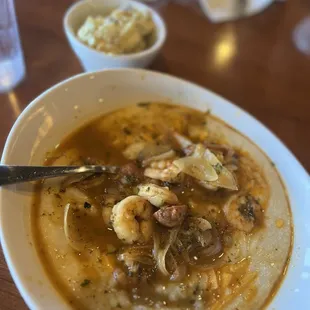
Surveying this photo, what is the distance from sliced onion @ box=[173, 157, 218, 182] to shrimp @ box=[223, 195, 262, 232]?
→ 12 centimetres

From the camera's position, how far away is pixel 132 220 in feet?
4.53

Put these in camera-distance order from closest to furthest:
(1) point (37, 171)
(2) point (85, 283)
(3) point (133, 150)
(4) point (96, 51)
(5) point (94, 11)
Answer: (2) point (85, 283)
(1) point (37, 171)
(3) point (133, 150)
(4) point (96, 51)
(5) point (94, 11)

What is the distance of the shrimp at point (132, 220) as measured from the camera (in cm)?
137

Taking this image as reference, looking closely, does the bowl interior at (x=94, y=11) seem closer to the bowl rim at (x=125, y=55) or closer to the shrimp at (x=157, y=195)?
the bowl rim at (x=125, y=55)

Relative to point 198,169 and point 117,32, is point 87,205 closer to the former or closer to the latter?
point 198,169

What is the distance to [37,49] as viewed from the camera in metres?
2.15

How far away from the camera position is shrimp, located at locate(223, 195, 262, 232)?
1.53 meters

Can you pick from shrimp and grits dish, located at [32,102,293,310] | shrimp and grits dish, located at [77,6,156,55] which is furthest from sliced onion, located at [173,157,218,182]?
shrimp and grits dish, located at [77,6,156,55]

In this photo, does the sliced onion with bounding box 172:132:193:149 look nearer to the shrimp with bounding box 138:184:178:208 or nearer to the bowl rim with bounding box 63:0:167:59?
the shrimp with bounding box 138:184:178:208

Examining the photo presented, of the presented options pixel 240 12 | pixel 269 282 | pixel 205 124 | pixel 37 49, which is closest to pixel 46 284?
pixel 269 282

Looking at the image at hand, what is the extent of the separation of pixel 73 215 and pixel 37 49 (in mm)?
1097

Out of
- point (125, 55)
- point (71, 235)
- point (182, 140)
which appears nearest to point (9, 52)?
point (125, 55)

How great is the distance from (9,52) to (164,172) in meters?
0.98

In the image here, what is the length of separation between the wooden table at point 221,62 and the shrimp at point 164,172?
2.13 ft
